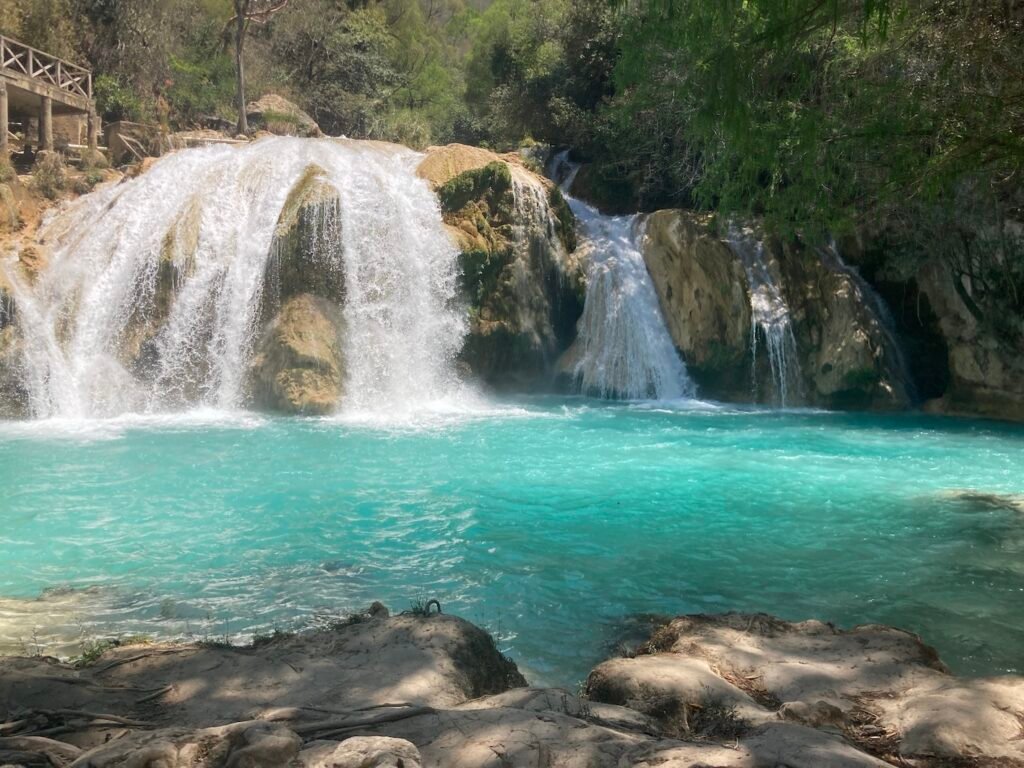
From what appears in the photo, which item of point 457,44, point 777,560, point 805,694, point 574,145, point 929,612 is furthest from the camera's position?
point 457,44

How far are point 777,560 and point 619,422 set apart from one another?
293 inches

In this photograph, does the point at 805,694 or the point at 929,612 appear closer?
the point at 805,694

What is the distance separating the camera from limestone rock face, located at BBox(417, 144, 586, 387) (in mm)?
17703

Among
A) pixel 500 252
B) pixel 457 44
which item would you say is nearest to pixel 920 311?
pixel 500 252

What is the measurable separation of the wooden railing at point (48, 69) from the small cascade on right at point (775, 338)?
52.8 feet

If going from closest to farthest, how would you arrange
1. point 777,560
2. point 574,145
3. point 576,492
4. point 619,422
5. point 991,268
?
point 777,560
point 576,492
point 619,422
point 991,268
point 574,145

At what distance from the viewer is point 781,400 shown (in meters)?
17.6

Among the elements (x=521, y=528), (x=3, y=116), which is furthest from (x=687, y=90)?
(x=3, y=116)

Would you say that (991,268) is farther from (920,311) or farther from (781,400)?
(781,400)

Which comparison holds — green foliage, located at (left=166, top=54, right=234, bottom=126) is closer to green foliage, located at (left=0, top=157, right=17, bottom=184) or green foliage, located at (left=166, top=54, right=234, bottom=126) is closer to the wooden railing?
the wooden railing

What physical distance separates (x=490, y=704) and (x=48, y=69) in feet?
74.6

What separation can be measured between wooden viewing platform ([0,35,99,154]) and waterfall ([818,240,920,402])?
1672 cm

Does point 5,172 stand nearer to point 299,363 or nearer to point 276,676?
point 299,363

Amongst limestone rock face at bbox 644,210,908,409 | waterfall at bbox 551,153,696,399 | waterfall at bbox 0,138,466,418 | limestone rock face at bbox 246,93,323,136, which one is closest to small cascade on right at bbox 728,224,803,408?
limestone rock face at bbox 644,210,908,409
